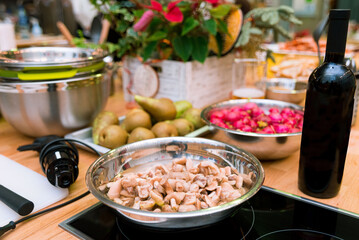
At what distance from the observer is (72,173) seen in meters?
0.65

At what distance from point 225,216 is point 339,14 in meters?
0.37

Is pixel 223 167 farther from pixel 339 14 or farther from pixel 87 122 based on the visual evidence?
pixel 87 122

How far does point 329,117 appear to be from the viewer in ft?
1.90

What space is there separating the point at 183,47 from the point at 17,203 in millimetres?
741

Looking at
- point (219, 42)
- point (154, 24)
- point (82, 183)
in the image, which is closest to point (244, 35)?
point (219, 42)

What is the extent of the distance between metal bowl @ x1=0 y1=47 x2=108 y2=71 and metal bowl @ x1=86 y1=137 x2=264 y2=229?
1.13 ft

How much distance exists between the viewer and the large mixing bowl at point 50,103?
853mm

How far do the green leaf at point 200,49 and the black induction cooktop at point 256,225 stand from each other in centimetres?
61

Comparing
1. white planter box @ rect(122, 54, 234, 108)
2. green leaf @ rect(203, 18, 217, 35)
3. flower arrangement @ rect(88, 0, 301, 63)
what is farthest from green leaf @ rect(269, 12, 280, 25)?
green leaf @ rect(203, 18, 217, 35)

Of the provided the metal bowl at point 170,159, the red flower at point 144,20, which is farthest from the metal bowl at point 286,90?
the metal bowl at point 170,159

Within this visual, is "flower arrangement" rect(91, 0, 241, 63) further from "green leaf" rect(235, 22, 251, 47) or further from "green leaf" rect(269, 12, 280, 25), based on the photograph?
"green leaf" rect(269, 12, 280, 25)

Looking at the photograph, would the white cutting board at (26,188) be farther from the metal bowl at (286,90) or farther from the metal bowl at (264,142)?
the metal bowl at (286,90)

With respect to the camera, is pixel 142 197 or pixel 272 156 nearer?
pixel 142 197

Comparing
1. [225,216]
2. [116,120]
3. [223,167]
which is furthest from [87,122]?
[225,216]
